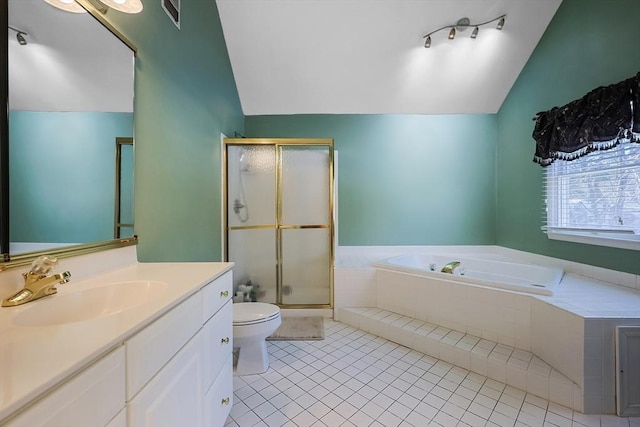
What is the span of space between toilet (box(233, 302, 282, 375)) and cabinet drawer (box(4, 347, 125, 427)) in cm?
118

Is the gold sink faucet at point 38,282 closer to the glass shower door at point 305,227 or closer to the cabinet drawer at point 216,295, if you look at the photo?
the cabinet drawer at point 216,295

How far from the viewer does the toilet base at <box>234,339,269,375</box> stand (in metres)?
1.86

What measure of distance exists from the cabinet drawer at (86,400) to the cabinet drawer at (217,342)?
0.46 m

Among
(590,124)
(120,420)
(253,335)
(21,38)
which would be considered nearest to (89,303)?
(120,420)

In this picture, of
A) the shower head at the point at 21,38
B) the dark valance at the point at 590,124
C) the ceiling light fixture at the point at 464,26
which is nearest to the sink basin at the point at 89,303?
the shower head at the point at 21,38

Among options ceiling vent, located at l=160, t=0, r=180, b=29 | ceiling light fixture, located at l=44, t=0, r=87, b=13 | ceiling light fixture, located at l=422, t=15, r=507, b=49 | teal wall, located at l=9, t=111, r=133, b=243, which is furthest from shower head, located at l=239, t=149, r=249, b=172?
ceiling light fixture, located at l=422, t=15, r=507, b=49

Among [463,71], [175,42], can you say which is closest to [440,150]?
[463,71]

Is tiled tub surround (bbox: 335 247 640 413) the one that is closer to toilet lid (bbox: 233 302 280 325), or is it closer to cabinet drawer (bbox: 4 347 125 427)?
toilet lid (bbox: 233 302 280 325)

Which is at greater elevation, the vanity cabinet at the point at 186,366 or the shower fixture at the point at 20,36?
the shower fixture at the point at 20,36

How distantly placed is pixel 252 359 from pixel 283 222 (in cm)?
130

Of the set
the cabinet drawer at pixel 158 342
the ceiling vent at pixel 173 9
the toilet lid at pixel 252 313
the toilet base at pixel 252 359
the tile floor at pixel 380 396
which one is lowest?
the tile floor at pixel 380 396

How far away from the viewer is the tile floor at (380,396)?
1426 mm

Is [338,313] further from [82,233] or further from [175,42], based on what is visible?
[175,42]

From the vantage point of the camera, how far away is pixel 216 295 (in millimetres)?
1191
